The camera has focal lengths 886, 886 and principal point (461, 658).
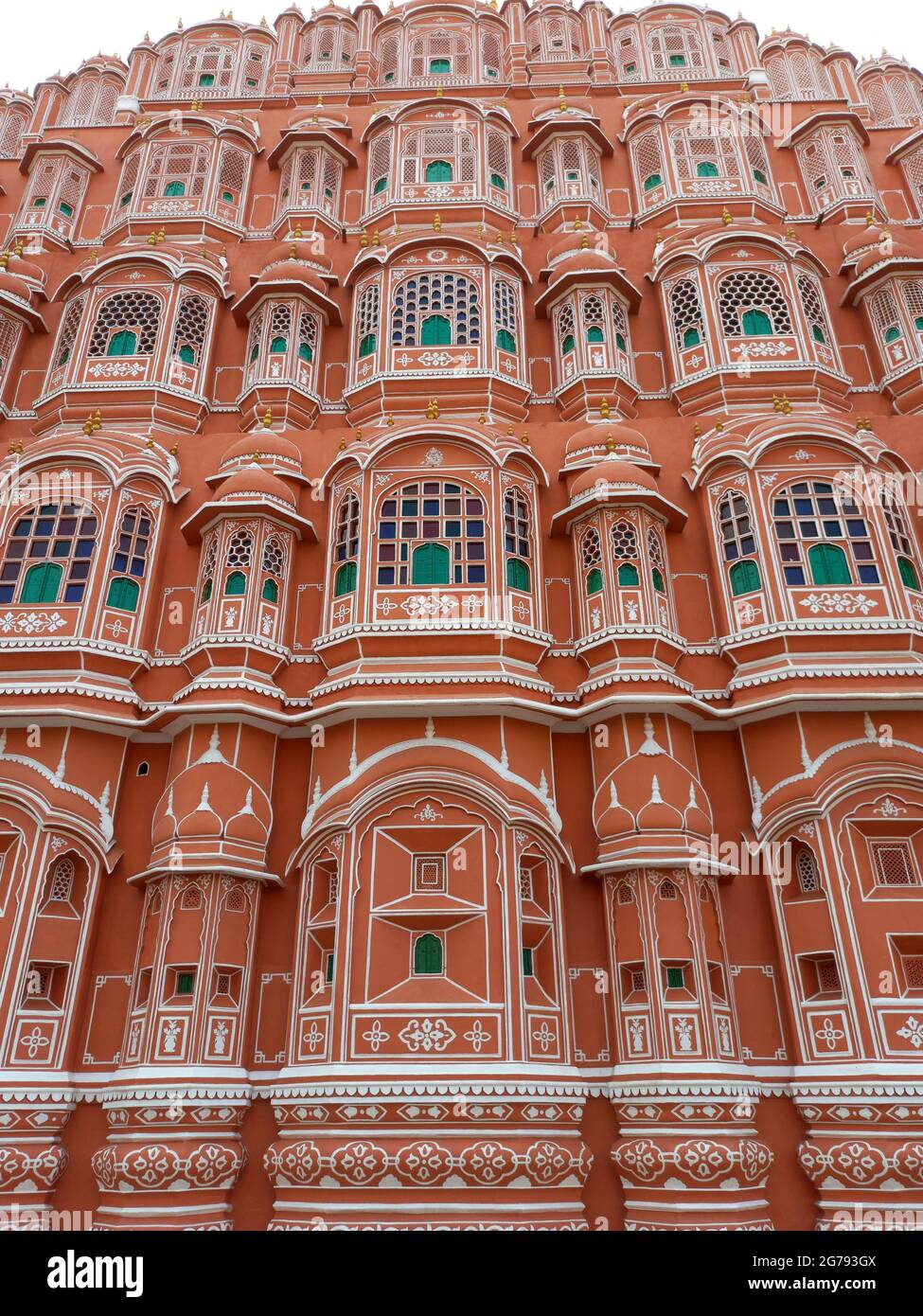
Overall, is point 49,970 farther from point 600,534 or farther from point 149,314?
point 149,314

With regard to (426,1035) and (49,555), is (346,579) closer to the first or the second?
(49,555)

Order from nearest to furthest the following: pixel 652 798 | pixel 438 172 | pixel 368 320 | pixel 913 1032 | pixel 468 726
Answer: pixel 913 1032, pixel 652 798, pixel 468 726, pixel 368 320, pixel 438 172

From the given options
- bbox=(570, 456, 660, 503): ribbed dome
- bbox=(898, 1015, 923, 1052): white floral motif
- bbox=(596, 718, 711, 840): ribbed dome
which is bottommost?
bbox=(898, 1015, 923, 1052): white floral motif

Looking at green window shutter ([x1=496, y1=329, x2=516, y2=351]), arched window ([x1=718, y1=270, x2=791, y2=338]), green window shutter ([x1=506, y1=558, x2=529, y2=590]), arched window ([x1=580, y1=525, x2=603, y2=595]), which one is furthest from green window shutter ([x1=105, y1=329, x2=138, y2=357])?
arched window ([x1=718, y1=270, x2=791, y2=338])

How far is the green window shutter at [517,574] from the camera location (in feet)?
53.6

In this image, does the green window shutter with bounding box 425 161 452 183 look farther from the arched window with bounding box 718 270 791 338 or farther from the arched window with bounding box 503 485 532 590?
the arched window with bounding box 503 485 532 590

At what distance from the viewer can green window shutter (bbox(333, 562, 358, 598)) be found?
16.5 m

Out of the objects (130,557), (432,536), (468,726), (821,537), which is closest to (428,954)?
(468,726)

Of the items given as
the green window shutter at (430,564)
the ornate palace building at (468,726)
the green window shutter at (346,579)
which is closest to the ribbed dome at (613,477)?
the ornate palace building at (468,726)

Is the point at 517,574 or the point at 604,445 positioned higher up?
the point at 604,445

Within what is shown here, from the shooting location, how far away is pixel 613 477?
1662 centimetres

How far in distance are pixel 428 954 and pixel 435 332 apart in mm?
14122

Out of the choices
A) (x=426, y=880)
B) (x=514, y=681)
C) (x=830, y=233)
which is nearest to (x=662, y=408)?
(x=830, y=233)

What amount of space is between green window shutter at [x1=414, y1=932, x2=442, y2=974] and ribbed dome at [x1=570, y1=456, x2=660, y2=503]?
8.50 m
